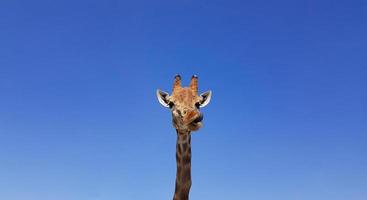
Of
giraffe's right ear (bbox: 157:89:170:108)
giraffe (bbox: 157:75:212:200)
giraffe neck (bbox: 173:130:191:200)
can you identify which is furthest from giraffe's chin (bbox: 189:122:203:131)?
giraffe's right ear (bbox: 157:89:170:108)

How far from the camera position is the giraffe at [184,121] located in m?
16.4

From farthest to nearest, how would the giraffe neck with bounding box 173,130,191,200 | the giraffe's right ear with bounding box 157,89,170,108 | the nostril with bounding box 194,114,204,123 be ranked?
the giraffe's right ear with bounding box 157,89,170,108
the giraffe neck with bounding box 173,130,191,200
the nostril with bounding box 194,114,204,123

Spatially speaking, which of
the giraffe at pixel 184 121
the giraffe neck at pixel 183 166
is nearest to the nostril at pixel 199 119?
the giraffe at pixel 184 121

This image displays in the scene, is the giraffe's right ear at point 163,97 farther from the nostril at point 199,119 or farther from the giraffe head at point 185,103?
the nostril at point 199,119

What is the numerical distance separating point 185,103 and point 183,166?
2.35 metres

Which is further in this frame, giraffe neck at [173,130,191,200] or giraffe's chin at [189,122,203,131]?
giraffe neck at [173,130,191,200]

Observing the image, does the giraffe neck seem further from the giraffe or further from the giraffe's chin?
the giraffe's chin

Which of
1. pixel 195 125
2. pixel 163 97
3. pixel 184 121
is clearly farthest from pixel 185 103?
pixel 163 97

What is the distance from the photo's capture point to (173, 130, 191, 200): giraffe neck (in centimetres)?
1645

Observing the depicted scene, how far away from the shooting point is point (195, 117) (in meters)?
16.2

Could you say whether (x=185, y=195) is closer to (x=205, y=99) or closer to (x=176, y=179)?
(x=176, y=179)

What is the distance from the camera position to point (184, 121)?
53.5ft

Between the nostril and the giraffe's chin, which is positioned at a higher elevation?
the nostril

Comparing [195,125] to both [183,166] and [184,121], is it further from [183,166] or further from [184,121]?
[183,166]
